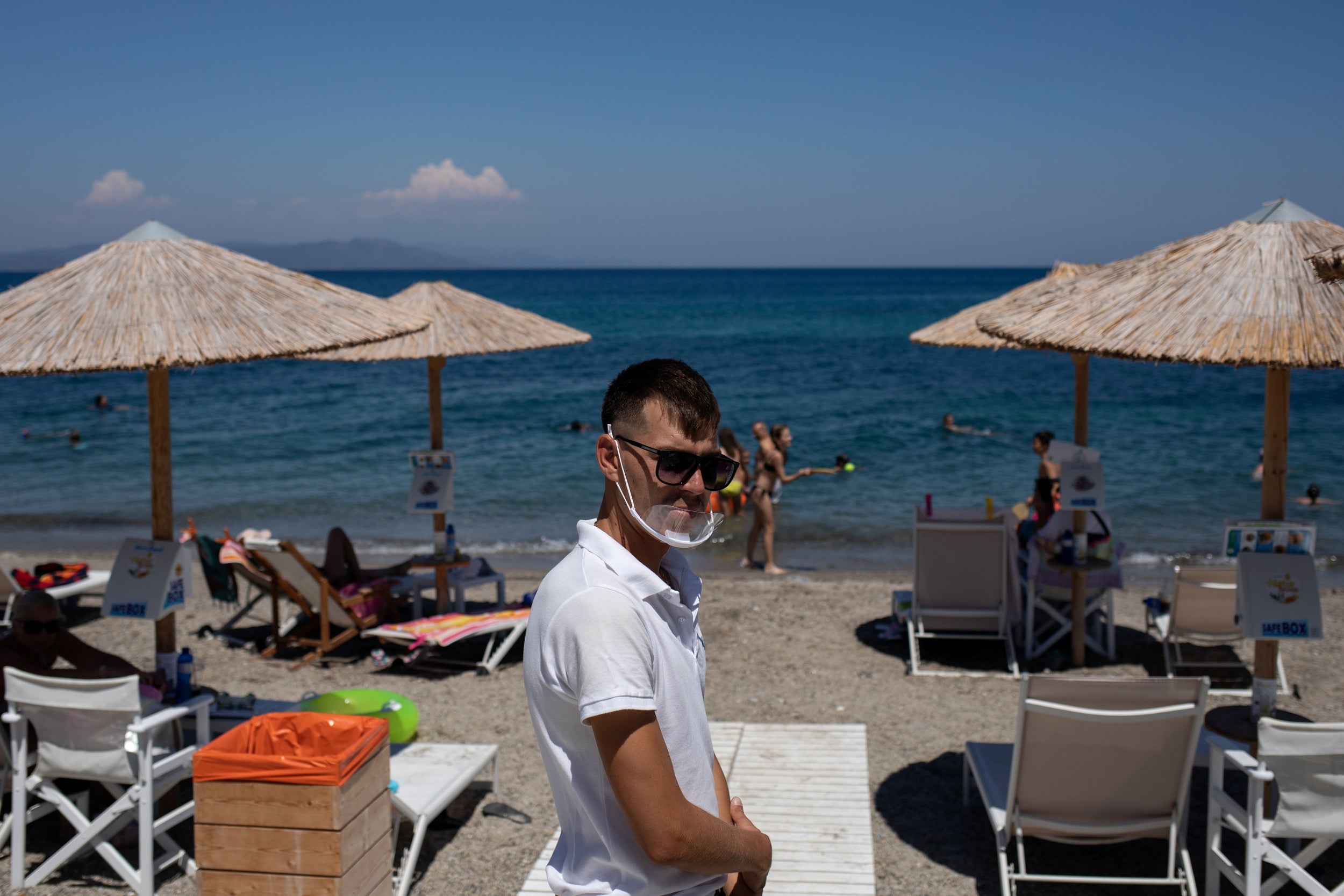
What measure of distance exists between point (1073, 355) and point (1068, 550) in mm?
1413

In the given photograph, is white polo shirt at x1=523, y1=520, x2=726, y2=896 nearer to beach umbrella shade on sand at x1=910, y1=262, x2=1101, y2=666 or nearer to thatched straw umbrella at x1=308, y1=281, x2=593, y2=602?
beach umbrella shade on sand at x1=910, y1=262, x2=1101, y2=666

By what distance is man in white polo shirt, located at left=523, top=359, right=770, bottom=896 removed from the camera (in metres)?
1.47

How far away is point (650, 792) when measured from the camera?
1481 mm

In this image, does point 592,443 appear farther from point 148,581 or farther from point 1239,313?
point 1239,313

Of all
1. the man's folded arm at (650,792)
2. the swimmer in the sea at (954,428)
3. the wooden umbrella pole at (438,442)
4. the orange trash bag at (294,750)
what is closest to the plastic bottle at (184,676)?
the orange trash bag at (294,750)

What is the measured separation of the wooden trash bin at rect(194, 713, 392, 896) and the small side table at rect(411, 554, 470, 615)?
13.9 feet

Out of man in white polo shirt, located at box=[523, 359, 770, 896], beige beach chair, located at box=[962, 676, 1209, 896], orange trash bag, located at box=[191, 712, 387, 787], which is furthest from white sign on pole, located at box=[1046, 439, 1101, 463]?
man in white polo shirt, located at box=[523, 359, 770, 896]

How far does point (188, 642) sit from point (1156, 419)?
22.7 meters

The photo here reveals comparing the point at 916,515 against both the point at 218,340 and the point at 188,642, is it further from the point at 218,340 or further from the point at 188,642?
the point at 188,642

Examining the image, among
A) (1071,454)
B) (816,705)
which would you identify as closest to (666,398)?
(816,705)

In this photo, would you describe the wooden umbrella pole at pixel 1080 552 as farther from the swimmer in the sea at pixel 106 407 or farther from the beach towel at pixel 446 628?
the swimmer in the sea at pixel 106 407

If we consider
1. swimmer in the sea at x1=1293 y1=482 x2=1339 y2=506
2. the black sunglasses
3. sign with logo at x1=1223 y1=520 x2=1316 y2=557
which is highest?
the black sunglasses

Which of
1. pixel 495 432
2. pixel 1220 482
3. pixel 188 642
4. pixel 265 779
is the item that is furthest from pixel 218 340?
pixel 495 432

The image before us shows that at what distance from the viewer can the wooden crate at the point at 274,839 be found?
334 centimetres
